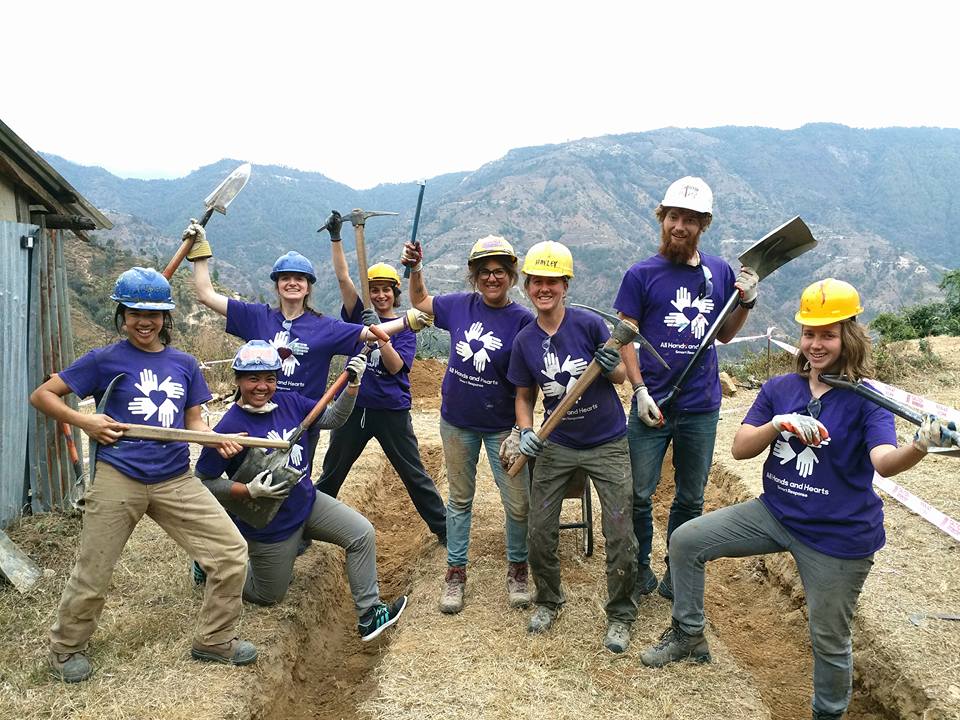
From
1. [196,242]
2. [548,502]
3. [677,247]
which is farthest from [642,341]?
[196,242]

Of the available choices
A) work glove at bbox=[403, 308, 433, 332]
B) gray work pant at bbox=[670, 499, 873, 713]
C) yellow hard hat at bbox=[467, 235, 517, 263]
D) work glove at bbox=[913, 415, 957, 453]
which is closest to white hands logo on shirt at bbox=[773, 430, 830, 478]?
gray work pant at bbox=[670, 499, 873, 713]

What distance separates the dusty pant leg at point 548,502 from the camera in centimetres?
394

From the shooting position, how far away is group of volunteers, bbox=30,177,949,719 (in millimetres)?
3092

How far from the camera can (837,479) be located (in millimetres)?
3061

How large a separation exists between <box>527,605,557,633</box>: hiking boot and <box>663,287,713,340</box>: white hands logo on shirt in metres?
1.93

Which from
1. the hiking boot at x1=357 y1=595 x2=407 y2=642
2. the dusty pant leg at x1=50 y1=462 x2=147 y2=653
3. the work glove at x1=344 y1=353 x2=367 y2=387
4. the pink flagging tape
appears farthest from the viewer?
the pink flagging tape

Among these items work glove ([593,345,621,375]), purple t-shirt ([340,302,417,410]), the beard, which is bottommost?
purple t-shirt ([340,302,417,410])

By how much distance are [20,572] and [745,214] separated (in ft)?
393

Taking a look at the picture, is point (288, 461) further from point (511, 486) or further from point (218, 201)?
point (218, 201)

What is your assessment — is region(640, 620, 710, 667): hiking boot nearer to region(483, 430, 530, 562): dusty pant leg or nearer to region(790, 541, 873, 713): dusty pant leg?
region(790, 541, 873, 713): dusty pant leg

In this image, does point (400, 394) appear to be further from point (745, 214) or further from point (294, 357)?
point (745, 214)

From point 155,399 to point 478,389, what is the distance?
1.83 m

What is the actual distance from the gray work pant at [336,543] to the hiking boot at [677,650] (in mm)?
1689

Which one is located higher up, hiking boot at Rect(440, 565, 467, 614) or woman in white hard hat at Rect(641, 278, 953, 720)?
woman in white hard hat at Rect(641, 278, 953, 720)
